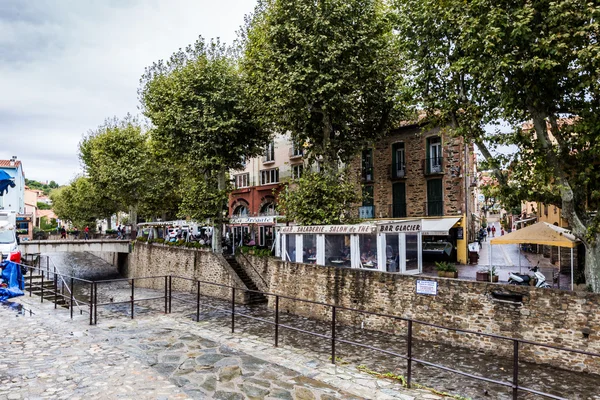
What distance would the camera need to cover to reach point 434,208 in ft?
79.0

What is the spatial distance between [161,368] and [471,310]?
916 cm

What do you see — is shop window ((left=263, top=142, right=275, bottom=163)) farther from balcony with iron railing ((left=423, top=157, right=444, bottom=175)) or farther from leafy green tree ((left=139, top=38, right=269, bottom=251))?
balcony with iron railing ((left=423, top=157, right=444, bottom=175))

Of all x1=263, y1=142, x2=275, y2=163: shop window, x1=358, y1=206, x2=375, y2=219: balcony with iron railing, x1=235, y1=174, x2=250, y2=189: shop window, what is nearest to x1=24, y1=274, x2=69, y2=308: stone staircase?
x1=358, y1=206, x2=375, y2=219: balcony with iron railing

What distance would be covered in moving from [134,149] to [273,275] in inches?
847

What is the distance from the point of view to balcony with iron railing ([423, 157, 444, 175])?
2377cm

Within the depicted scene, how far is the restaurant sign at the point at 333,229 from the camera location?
51.1 ft

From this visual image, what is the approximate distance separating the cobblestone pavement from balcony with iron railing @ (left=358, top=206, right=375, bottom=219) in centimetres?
1757

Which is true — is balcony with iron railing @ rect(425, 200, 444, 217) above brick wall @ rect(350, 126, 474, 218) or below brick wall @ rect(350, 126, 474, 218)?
below

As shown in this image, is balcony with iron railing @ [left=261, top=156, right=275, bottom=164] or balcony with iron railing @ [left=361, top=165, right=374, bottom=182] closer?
balcony with iron railing @ [left=361, top=165, right=374, bottom=182]

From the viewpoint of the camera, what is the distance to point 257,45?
21.9m

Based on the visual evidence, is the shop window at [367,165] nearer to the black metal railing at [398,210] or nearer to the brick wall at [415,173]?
the brick wall at [415,173]

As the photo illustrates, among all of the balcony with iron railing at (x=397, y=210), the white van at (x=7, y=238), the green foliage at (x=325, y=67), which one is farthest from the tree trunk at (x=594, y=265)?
the white van at (x=7, y=238)

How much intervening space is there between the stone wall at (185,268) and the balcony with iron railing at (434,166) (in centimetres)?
1271

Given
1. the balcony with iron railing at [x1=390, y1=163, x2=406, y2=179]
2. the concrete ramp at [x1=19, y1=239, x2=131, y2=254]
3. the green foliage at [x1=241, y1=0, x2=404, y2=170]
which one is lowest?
the concrete ramp at [x1=19, y1=239, x2=131, y2=254]
